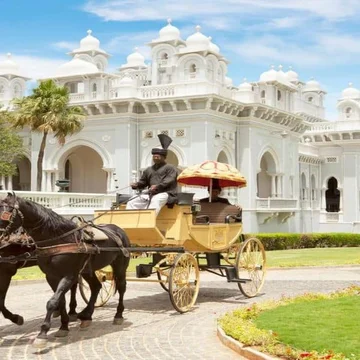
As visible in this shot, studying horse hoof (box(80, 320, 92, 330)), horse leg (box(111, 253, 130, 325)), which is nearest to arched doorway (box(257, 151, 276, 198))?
horse leg (box(111, 253, 130, 325))

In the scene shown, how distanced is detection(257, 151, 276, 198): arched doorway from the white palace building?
63 mm

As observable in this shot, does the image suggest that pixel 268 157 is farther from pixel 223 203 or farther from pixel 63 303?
pixel 63 303

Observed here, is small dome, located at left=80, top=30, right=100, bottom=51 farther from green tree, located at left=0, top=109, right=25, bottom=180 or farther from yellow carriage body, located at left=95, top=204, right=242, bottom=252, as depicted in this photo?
yellow carriage body, located at left=95, top=204, right=242, bottom=252

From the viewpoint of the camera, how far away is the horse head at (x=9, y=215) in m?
8.38

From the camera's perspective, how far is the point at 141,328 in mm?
10008

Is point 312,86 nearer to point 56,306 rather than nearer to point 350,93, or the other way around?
point 350,93

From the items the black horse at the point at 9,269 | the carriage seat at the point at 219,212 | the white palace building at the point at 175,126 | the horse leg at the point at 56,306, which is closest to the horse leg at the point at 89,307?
the horse leg at the point at 56,306

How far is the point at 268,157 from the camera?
41406 mm

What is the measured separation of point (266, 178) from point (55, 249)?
3442cm

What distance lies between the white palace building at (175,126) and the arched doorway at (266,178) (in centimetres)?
6

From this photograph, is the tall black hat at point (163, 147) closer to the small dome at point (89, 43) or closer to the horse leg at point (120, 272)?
the horse leg at point (120, 272)

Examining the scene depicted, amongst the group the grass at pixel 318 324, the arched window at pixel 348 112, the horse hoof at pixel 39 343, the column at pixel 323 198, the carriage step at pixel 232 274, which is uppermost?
the arched window at pixel 348 112

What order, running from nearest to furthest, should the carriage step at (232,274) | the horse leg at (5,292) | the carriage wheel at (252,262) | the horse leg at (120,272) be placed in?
the horse leg at (5,292), the horse leg at (120,272), the carriage step at (232,274), the carriage wheel at (252,262)

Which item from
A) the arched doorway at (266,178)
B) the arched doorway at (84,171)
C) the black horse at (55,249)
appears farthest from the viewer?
the arched doorway at (266,178)
